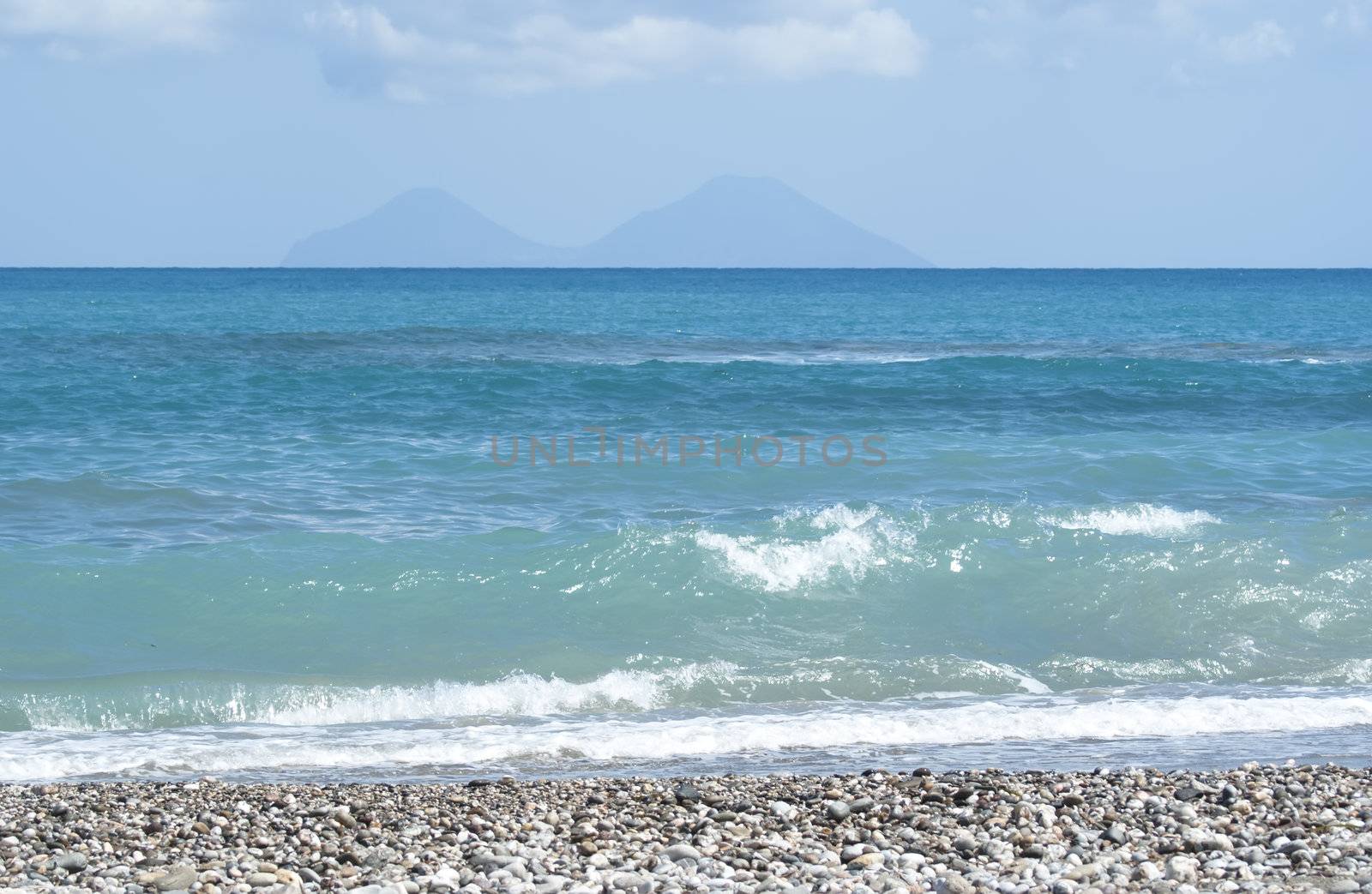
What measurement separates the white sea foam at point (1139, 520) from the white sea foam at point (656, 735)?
4.75 meters

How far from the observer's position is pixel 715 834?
624cm

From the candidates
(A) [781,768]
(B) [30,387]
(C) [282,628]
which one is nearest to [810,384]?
(B) [30,387]

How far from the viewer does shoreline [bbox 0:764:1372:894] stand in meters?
5.64

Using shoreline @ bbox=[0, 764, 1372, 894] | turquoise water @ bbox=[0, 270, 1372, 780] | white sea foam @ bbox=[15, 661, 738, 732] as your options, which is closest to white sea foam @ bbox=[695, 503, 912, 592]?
turquoise water @ bbox=[0, 270, 1372, 780]

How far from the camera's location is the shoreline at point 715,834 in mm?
5637

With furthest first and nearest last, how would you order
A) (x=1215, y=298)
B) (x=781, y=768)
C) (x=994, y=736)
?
(x=1215, y=298), (x=994, y=736), (x=781, y=768)

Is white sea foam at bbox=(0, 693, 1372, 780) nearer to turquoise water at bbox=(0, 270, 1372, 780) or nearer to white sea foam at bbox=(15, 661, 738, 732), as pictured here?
turquoise water at bbox=(0, 270, 1372, 780)

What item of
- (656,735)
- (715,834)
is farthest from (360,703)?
(715,834)

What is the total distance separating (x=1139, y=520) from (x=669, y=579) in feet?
18.7

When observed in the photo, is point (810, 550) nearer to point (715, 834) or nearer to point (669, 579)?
point (669, 579)

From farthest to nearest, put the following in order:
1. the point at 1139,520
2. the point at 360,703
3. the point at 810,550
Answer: the point at 1139,520, the point at 810,550, the point at 360,703

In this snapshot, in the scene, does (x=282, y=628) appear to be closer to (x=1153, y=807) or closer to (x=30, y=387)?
(x=1153, y=807)

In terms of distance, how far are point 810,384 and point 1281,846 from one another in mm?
21747

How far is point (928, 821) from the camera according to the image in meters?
6.39
